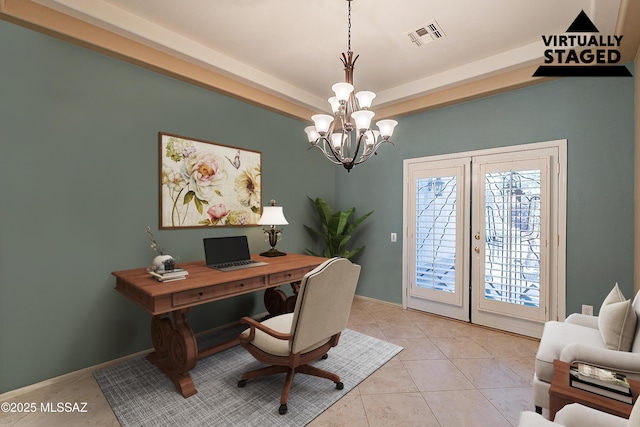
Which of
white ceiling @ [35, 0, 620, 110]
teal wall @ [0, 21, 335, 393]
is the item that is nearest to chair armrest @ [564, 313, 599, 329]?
white ceiling @ [35, 0, 620, 110]

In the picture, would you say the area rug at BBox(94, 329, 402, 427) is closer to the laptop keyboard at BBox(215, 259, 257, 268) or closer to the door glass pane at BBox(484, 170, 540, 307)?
the laptop keyboard at BBox(215, 259, 257, 268)

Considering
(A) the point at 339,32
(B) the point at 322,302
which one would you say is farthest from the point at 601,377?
(A) the point at 339,32

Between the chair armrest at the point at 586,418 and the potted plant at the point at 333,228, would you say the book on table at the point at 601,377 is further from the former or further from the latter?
the potted plant at the point at 333,228

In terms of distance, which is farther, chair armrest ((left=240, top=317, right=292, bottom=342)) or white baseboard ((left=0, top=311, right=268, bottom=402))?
white baseboard ((left=0, top=311, right=268, bottom=402))

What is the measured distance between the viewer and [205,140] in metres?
3.09

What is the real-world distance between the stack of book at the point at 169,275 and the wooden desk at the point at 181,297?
0.14 feet

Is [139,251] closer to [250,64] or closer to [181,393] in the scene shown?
[181,393]

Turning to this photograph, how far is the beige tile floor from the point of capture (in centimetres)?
184

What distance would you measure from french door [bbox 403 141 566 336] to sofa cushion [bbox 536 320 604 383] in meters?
0.94

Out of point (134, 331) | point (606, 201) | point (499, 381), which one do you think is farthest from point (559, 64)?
point (134, 331)

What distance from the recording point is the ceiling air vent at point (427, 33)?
2.51 meters

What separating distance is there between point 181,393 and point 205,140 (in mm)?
2353

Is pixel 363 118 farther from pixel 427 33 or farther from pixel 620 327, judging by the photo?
pixel 620 327

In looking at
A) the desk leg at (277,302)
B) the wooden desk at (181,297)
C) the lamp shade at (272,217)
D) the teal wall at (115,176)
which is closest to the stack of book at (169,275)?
the wooden desk at (181,297)
